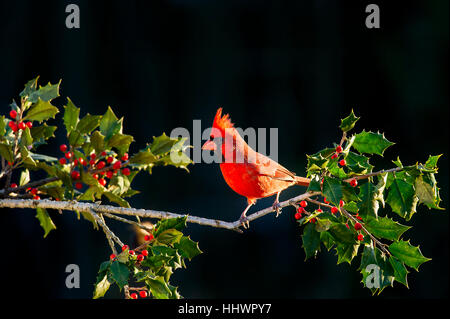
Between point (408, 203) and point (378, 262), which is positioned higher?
point (408, 203)

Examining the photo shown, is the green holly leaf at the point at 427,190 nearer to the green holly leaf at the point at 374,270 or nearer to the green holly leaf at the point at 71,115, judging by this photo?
the green holly leaf at the point at 374,270

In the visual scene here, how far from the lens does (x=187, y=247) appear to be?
1.30 metres

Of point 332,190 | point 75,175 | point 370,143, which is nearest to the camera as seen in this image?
point 332,190

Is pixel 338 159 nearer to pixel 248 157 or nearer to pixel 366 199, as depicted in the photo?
pixel 366 199

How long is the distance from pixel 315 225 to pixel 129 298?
49cm

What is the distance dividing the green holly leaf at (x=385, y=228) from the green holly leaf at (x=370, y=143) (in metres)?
0.15

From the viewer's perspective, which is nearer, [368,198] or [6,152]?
[368,198]

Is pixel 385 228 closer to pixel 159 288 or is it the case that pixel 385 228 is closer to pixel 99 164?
pixel 159 288

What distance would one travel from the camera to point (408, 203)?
1202mm

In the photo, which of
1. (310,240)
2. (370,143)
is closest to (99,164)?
(310,240)

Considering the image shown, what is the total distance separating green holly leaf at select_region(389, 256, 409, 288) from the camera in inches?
48.4

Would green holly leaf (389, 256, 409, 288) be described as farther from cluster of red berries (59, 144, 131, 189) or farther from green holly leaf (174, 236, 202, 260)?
cluster of red berries (59, 144, 131, 189)

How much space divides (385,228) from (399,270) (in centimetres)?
10
